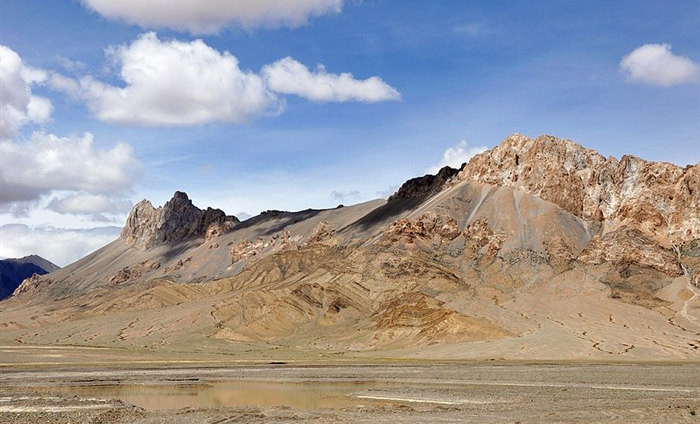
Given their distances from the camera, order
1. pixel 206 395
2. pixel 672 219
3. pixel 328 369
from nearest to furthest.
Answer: pixel 206 395 < pixel 328 369 < pixel 672 219

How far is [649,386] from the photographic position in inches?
2454

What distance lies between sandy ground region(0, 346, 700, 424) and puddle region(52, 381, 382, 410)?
9 centimetres

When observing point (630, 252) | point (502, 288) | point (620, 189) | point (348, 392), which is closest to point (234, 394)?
point (348, 392)

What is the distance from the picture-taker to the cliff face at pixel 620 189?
568ft

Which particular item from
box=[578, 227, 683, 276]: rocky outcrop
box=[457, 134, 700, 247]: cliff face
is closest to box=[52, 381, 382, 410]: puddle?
box=[578, 227, 683, 276]: rocky outcrop

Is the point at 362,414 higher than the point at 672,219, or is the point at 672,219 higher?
the point at 672,219

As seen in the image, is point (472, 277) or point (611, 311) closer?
point (611, 311)

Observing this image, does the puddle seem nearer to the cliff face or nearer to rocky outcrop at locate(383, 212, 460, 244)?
rocky outcrop at locate(383, 212, 460, 244)

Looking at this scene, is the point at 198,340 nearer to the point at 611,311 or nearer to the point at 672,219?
the point at 611,311

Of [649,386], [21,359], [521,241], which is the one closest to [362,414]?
[649,386]

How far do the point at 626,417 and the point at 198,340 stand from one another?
121 metres

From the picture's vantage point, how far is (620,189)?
187 m

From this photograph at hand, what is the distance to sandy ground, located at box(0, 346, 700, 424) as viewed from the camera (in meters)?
45.4

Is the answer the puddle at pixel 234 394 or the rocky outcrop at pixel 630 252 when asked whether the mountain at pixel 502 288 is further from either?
the puddle at pixel 234 394
